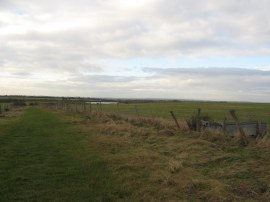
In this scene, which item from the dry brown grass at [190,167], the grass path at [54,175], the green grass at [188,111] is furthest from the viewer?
the green grass at [188,111]

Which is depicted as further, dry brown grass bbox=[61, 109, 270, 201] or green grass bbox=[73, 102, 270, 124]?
green grass bbox=[73, 102, 270, 124]

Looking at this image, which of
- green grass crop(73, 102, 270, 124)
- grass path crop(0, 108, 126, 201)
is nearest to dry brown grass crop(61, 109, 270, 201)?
grass path crop(0, 108, 126, 201)

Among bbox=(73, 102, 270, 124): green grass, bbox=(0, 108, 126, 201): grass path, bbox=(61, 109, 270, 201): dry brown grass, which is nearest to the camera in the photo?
bbox=(0, 108, 126, 201): grass path

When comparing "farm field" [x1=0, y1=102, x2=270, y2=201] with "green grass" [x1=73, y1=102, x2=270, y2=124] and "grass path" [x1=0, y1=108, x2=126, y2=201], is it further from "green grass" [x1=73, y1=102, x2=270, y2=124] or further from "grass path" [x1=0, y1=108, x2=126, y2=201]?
"green grass" [x1=73, y1=102, x2=270, y2=124]

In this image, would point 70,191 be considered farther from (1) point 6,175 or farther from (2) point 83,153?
(2) point 83,153

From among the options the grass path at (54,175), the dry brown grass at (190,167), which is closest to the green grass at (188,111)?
the dry brown grass at (190,167)

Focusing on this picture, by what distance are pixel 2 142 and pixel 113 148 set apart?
17.1 ft

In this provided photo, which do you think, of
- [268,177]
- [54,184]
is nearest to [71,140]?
[54,184]

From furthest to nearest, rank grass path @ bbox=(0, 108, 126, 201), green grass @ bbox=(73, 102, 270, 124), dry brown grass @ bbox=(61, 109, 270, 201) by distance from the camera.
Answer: green grass @ bbox=(73, 102, 270, 124) < dry brown grass @ bbox=(61, 109, 270, 201) < grass path @ bbox=(0, 108, 126, 201)

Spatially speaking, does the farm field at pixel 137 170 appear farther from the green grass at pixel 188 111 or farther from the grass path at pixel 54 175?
the green grass at pixel 188 111

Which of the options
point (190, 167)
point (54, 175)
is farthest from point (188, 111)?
point (54, 175)

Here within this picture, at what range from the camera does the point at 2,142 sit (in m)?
15.8

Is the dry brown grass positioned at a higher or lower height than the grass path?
higher

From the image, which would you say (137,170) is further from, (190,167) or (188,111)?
(188,111)
